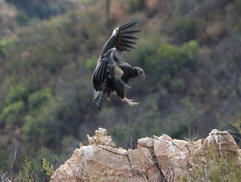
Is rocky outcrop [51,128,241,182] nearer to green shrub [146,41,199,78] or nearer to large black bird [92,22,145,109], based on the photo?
large black bird [92,22,145,109]

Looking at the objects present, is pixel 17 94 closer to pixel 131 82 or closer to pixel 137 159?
pixel 131 82

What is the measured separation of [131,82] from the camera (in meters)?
31.1

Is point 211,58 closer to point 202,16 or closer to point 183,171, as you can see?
point 202,16

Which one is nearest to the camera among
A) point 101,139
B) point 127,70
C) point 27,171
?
point 27,171

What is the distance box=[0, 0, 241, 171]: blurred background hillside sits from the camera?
30406mm

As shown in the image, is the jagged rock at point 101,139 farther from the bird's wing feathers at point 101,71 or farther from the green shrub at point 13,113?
the green shrub at point 13,113

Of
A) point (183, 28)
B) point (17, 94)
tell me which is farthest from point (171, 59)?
point (17, 94)

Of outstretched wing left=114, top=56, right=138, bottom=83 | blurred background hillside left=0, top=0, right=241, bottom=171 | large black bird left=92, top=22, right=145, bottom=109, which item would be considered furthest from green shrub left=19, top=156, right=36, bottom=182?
blurred background hillside left=0, top=0, right=241, bottom=171

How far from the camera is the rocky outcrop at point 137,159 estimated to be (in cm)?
804

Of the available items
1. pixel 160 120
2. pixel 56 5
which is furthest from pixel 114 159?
pixel 56 5

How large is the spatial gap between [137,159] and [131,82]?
2260 cm

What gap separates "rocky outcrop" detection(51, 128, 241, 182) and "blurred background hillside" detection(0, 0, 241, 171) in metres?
15.7

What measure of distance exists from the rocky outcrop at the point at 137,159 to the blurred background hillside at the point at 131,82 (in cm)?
1570

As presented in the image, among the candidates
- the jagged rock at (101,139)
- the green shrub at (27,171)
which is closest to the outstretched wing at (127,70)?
the jagged rock at (101,139)
